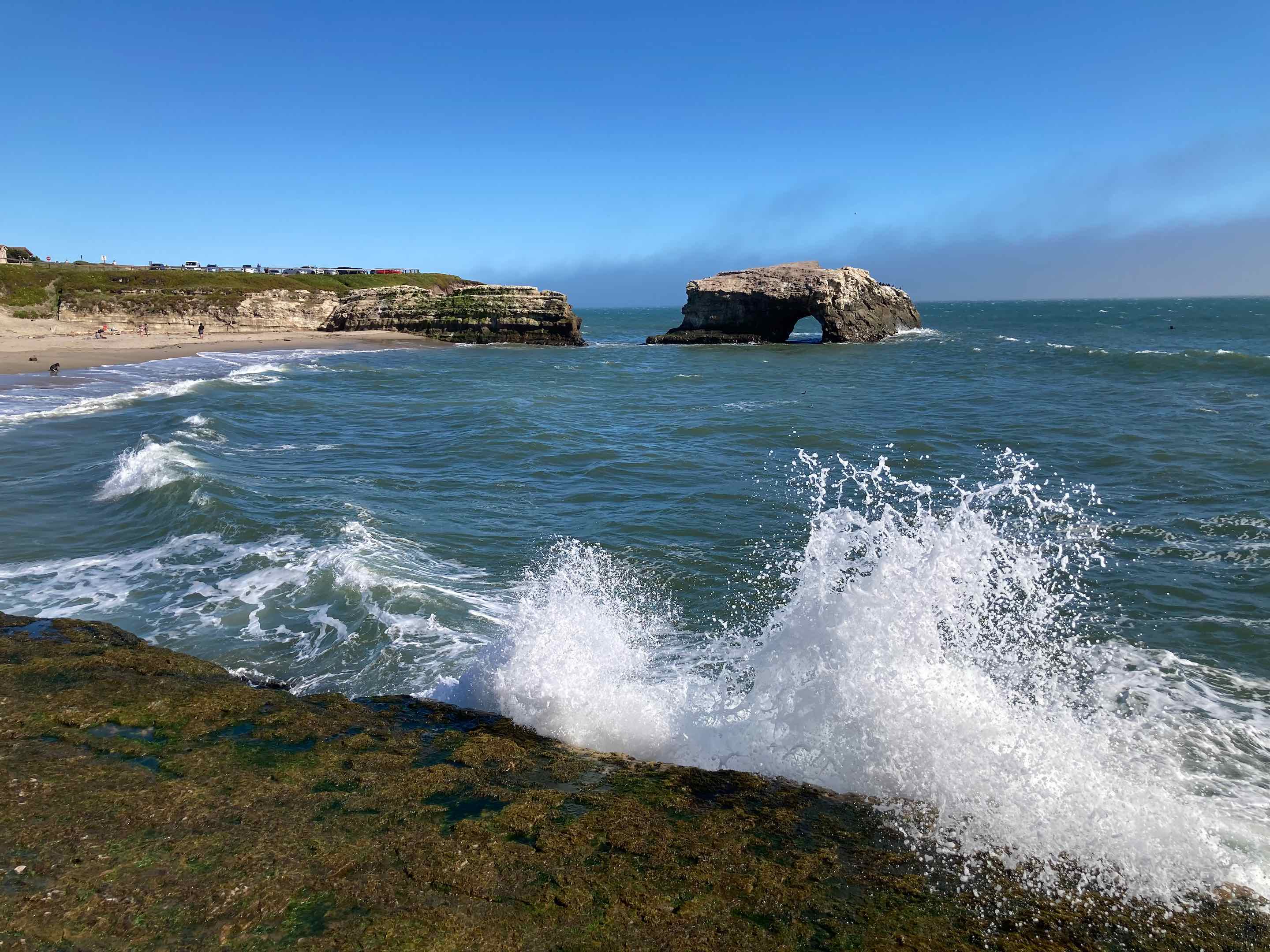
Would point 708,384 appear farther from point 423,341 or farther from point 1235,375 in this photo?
point 423,341

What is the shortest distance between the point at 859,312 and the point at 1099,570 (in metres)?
57.1

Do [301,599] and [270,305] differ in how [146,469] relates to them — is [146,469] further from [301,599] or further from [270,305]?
[270,305]

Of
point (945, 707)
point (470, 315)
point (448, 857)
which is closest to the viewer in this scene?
point (448, 857)

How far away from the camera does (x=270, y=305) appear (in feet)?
232

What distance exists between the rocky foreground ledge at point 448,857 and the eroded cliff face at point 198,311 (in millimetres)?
64738

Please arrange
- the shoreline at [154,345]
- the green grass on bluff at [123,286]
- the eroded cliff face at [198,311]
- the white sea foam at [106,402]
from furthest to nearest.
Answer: the eroded cliff face at [198,311]
the green grass on bluff at [123,286]
the shoreline at [154,345]
the white sea foam at [106,402]

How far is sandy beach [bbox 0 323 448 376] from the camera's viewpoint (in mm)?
43062

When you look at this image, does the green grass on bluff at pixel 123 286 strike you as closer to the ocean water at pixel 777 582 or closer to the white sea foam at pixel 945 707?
the ocean water at pixel 777 582

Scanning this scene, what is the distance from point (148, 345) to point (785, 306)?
164 ft

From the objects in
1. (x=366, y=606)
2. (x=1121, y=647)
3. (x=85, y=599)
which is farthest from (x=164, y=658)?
(x=1121, y=647)

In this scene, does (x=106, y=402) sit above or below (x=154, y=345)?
below

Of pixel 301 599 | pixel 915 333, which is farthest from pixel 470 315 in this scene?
pixel 301 599

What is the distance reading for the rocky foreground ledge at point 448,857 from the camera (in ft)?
13.8

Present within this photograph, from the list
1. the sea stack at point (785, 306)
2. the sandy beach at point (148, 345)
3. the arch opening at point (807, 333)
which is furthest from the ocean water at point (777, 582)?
the arch opening at point (807, 333)
